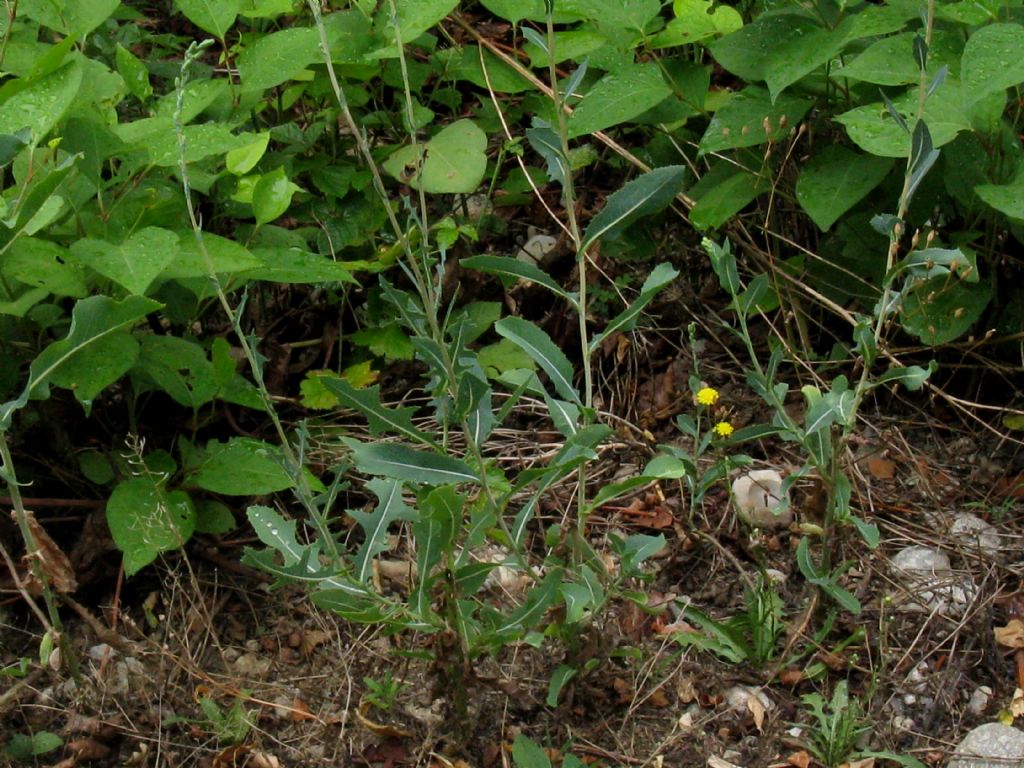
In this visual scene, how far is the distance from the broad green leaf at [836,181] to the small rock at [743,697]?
938 mm

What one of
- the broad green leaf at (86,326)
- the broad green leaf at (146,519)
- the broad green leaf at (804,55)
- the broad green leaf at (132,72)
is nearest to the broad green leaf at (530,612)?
the broad green leaf at (146,519)

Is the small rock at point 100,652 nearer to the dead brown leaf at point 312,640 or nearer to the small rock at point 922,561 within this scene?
the dead brown leaf at point 312,640

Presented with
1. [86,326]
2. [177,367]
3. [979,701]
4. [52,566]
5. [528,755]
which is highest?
[86,326]

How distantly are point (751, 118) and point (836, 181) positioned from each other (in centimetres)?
24

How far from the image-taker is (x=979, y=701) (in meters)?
2.17

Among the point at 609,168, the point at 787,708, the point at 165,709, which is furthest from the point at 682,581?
the point at 609,168

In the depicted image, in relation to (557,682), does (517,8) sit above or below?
above

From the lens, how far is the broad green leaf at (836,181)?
8.30 feet

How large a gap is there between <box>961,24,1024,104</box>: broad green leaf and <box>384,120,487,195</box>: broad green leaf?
1.05m

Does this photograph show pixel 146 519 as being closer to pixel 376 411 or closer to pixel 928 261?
pixel 376 411

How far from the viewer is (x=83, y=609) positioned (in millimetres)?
2332

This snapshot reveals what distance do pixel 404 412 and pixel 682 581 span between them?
87cm

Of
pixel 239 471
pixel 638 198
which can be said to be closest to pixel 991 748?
→ pixel 638 198

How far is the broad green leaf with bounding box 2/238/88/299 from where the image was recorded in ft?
7.12
